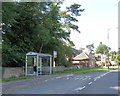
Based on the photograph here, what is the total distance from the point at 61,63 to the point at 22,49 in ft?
90.7

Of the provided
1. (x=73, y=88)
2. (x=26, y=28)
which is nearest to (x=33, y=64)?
(x=26, y=28)

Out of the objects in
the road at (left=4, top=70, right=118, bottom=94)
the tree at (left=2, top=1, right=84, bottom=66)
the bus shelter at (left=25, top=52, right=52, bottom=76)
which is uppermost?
the tree at (left=2, top=1, right=84, bottom=66)

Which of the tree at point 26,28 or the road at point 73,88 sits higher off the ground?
the tree at point 26,28

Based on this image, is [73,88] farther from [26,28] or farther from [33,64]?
[26,28]

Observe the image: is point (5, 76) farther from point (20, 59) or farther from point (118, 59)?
point (118, 59)

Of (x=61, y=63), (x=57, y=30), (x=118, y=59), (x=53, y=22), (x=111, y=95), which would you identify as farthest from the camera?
(x=118, y=59)

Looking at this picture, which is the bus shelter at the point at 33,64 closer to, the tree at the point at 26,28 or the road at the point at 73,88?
the tree at the point at 26,28

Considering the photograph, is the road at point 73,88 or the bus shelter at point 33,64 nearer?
the road at point 73,88

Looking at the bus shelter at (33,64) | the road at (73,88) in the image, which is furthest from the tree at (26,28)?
the road at (73,88)

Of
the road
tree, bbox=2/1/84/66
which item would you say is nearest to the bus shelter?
tree, bbox=2/1/84/66

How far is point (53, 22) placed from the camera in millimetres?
51312

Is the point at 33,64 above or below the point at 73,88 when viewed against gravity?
above

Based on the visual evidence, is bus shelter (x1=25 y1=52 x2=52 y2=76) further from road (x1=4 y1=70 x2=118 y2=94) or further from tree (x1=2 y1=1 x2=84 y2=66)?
road (x1=4 y1=70 x2=118 y2=94)

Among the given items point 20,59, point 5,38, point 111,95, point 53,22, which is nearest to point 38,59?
point 20,59
